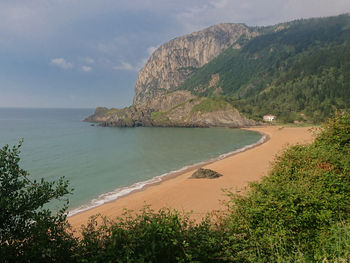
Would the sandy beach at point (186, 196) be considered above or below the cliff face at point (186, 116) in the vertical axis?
below

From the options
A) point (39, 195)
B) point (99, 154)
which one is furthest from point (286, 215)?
point (99, 154)

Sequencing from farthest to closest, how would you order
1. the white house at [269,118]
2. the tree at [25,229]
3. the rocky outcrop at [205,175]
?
the white house at [269,118] → the rocky outcrop at [205,175] → the tree at [25,229]

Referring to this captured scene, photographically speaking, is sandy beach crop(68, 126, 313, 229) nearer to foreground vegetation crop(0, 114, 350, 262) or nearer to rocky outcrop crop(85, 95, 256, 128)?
foreground vegetation crop(0, 114, 350, 262)

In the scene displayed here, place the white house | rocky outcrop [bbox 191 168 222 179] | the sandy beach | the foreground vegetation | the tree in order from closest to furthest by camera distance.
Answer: the tree, the foreground vegetation, the sandy beach, rocky outcrop [bbox 191 168 222 179], the white house

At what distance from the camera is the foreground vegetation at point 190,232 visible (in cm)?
529

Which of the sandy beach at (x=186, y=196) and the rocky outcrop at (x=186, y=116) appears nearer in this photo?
the sandy beach at (x=186, y=196)

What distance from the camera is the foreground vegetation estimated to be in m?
5.29

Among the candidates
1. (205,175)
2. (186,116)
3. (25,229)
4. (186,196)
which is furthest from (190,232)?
(186,116)

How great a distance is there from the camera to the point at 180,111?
150250mm

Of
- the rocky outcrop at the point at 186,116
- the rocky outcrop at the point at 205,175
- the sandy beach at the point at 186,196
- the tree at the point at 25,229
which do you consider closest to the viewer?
the tree at the point at 25,229

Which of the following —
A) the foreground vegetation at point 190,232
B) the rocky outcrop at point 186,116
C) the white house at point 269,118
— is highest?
the rocky outcrop at point 186,116

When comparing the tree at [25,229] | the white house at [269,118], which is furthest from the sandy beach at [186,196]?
the white house at [269,118]

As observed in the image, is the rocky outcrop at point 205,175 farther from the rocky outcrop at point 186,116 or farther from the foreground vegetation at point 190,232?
the rocky outcrop at point 186,116

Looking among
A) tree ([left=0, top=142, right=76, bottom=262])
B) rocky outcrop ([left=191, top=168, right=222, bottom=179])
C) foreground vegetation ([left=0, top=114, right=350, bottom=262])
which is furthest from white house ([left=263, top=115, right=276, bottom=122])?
tree ([left=0, top=142, right=76, bottom=262])
